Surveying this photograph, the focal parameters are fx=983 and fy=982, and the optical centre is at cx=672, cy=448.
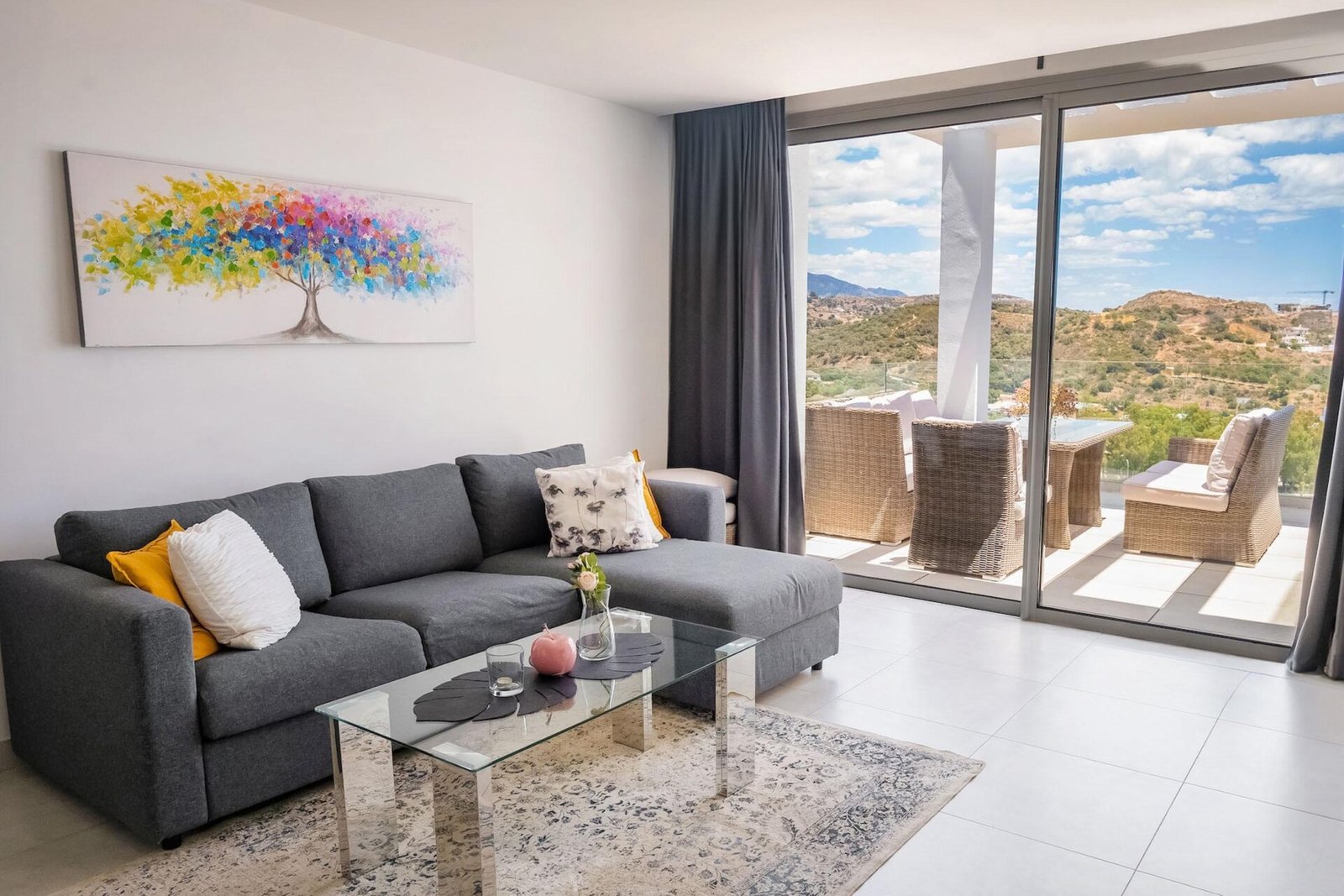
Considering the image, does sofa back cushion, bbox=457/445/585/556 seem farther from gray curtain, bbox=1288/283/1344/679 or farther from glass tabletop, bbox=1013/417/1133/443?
gray curtain, bbox=1288/283/1344/679

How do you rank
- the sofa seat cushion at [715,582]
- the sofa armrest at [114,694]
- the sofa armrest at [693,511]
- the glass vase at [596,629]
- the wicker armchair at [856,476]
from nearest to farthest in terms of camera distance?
the sofa armrest at [114,694] < the glass vase at [596,629] < the sofa seat cushion at [715,582] < the sofa armrest at [693,511] < the wicker armchair at [856,476]

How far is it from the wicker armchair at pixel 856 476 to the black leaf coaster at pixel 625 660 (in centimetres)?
249

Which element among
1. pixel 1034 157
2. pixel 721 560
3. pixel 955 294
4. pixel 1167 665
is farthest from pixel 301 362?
pixel 1167 665

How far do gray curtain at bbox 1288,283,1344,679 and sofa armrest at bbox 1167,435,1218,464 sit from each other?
0.42 meters

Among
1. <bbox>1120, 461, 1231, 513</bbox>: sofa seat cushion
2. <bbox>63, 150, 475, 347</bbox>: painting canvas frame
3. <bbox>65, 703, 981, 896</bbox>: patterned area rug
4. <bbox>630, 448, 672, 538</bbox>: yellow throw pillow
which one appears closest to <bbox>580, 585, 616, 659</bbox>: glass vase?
<bbox>65, 703, 981, 896</bbox>: patterned area rug

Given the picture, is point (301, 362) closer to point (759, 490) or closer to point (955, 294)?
point (759, 490)

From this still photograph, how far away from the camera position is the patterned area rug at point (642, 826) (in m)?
2.45

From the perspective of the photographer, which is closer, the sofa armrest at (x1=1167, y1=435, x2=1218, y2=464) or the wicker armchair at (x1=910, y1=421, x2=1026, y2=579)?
the sofa armrest at (x1=1167, y1=435, x2=1218, y2=464)

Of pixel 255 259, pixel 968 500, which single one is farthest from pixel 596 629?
pixel 968 500

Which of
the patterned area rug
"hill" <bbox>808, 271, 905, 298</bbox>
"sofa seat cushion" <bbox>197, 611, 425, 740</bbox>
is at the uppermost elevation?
"hill" <bbox>808, 271, 905, 298</bbox>

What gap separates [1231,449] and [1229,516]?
0.95 ft

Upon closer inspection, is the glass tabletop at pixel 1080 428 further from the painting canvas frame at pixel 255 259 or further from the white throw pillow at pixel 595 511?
the painting canvas frame at pixel 255 259

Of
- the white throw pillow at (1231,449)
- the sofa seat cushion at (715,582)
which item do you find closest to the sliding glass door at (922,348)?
the white throw pillow at (1231,449)

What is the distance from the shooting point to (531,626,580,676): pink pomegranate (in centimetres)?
262
